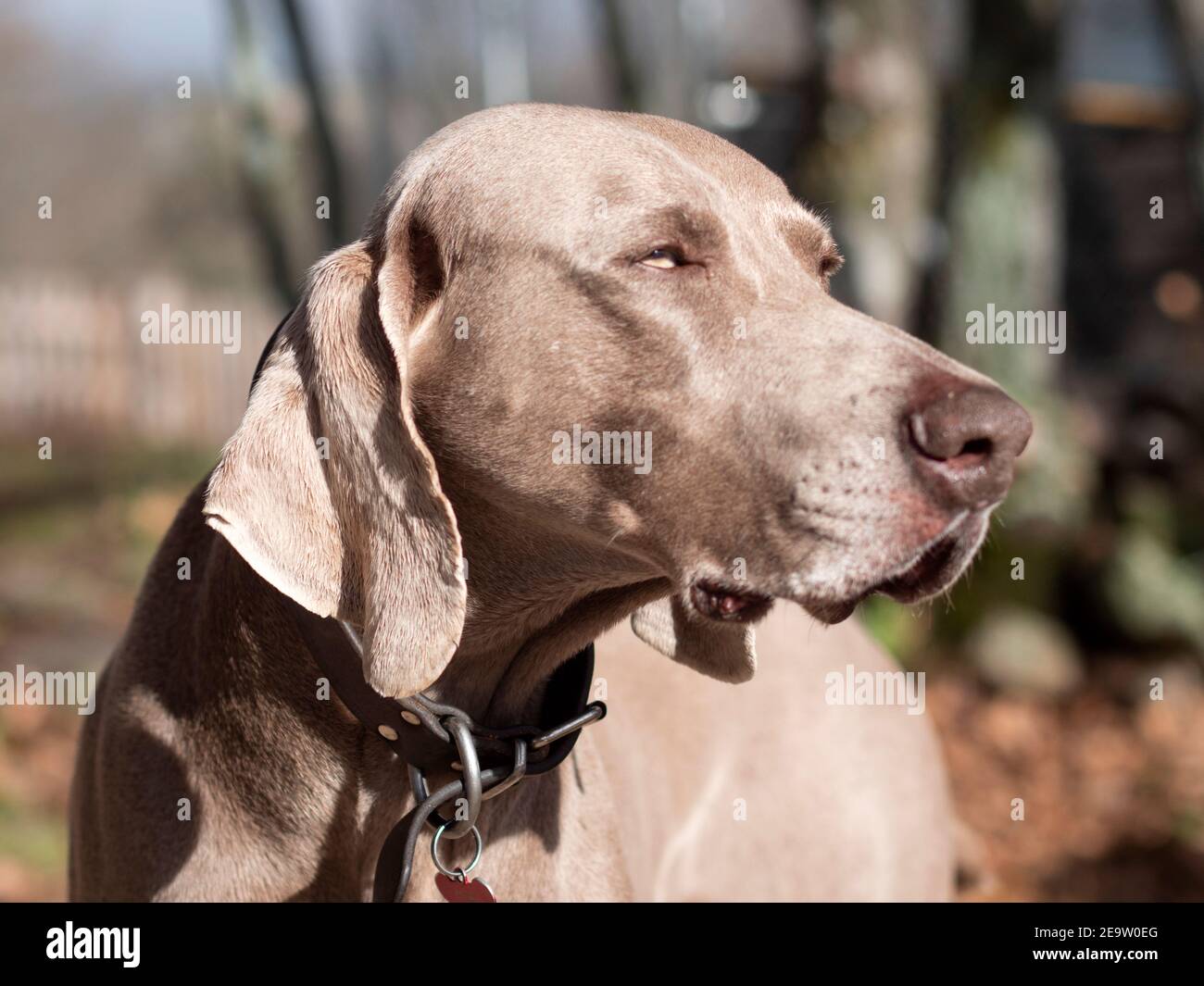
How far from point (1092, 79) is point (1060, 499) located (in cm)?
1029

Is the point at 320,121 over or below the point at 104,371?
over

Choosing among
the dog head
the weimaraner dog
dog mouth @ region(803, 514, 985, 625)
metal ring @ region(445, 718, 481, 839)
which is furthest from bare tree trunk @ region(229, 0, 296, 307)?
dog mouth @ region(803, 514, 985, 625)

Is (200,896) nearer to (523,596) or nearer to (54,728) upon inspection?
(523,596)

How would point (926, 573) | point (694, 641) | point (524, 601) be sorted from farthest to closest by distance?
point (694, 641)
point (524, 601)
point (926, 573)

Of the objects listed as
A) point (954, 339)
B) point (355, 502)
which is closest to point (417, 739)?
point (355, 502)

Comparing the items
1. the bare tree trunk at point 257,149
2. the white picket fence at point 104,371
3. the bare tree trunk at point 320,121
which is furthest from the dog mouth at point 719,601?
the white picket fence at point 104,371

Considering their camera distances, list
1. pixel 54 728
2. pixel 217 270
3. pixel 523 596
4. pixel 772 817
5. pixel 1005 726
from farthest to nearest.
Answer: pixel 217 270 → pixel 1005 726 → pixel 54 728 → pixel 772 817 → pixel 523 596

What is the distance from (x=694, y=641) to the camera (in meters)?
2.66

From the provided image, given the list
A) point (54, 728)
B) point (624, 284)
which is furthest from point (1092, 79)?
point (624, 284)

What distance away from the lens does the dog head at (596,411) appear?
2.09m

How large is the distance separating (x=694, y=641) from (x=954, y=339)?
535 cm

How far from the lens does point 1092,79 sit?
52.6ft

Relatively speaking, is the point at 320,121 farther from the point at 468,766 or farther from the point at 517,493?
the point at 468,766

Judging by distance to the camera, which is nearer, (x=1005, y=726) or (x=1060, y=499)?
(x=1005, y=726)
